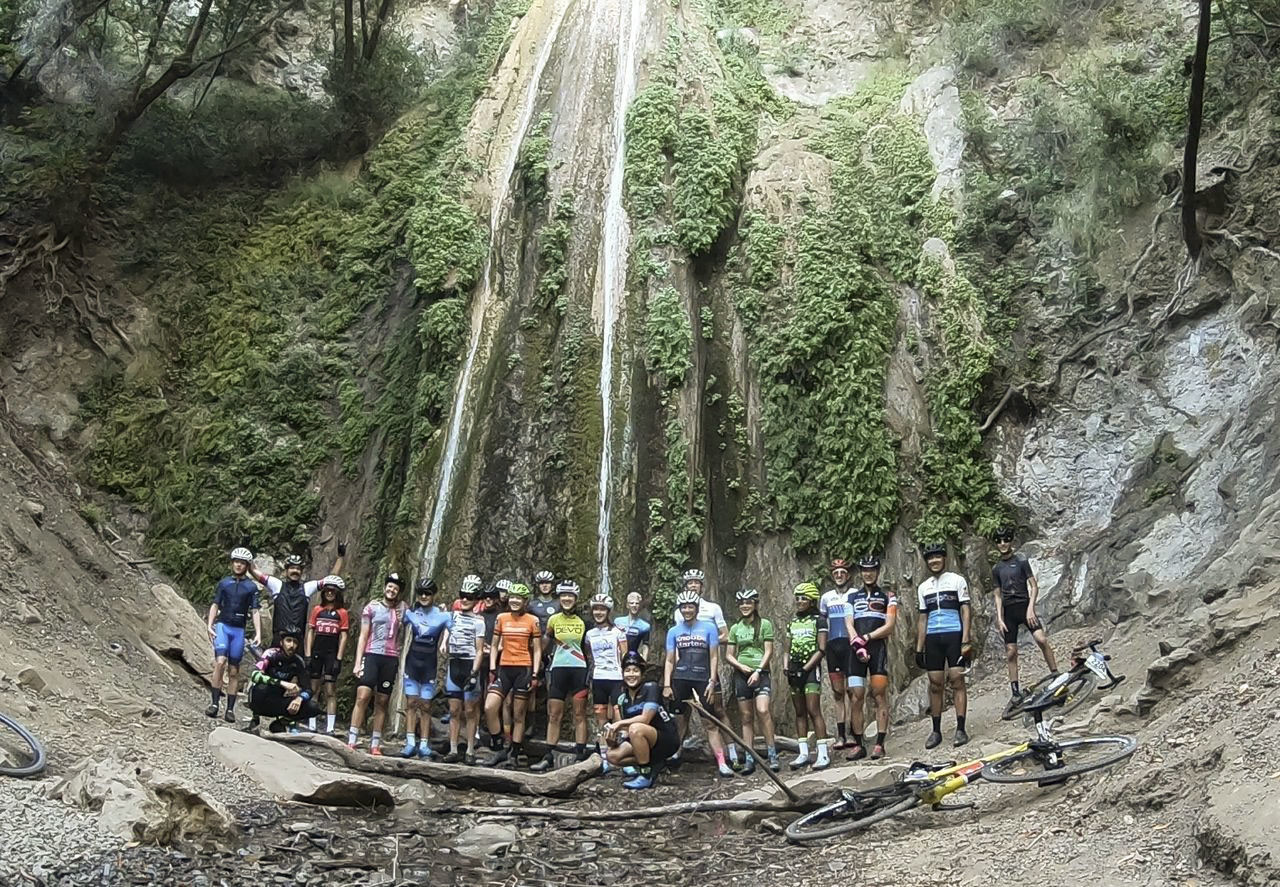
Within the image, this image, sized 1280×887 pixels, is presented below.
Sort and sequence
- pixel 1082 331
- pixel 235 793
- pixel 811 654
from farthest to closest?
pixel 1082 331 → pixel 811 654 → pixel 235 793

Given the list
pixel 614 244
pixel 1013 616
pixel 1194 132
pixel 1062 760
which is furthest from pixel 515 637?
pixel 1194 132

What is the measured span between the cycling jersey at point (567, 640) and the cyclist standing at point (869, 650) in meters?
2.51

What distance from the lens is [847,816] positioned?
24.3 ft

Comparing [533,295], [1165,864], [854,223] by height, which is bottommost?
[1165,864]

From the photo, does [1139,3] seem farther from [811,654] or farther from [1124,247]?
[811,654]

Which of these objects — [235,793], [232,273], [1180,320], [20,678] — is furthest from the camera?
[232,273]

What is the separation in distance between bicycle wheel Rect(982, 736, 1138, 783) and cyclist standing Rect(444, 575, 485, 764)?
491 centimetres

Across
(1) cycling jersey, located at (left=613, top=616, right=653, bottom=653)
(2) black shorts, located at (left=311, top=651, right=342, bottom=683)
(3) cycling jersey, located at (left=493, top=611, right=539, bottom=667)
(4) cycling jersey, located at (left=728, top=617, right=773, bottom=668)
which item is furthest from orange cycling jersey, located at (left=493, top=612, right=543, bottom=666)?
(4) cycling jersey, located at (left=728, top=617, right=773, bottom=668)

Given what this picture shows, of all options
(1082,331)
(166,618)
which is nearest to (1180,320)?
(1082,331)

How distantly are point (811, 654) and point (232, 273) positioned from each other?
36.9 ft

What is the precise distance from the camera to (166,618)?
43.0 ft

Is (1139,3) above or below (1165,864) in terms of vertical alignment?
above

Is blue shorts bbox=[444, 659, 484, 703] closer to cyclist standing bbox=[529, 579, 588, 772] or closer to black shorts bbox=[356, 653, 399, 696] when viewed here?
black shorts bbox=[356, 653, 399, 696]

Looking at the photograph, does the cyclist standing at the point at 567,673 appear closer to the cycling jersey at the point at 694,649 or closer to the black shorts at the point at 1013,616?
the cycling jersey at the point at 694,649
